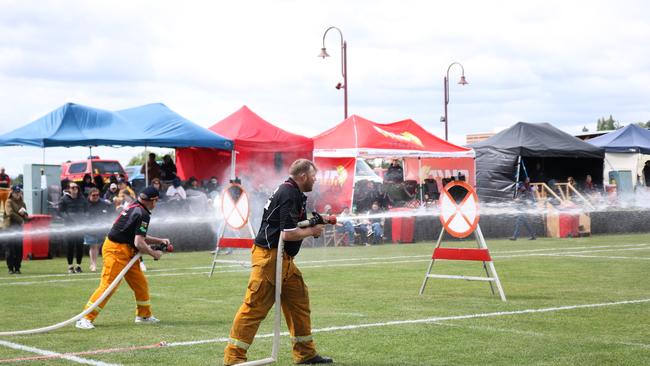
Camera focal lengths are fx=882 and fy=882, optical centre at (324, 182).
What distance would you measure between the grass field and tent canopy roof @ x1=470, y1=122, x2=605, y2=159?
15.8 m

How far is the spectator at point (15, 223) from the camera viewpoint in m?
20.2

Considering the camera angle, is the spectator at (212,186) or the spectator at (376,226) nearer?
the spectator at (212,186)

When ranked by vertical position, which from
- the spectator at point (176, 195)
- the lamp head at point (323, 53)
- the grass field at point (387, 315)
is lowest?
the grass field at point (387, 315)

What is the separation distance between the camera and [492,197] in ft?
126

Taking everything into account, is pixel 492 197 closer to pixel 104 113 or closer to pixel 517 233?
pixel 517 233

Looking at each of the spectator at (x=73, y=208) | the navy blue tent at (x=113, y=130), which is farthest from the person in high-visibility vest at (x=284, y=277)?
the navy blue tent at (x=113, y=130)

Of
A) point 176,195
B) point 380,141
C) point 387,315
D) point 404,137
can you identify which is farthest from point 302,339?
point 404,137

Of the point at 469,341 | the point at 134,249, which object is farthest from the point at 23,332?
the point at 469,341

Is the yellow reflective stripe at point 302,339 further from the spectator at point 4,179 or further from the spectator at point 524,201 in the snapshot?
the spectator at point 524,201

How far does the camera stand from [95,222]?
21516 millimetres

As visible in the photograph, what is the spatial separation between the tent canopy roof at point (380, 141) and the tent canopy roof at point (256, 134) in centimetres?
181

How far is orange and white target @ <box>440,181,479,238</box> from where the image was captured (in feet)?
46.3

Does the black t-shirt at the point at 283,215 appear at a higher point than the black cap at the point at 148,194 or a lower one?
lower

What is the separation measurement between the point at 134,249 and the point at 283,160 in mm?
19792
